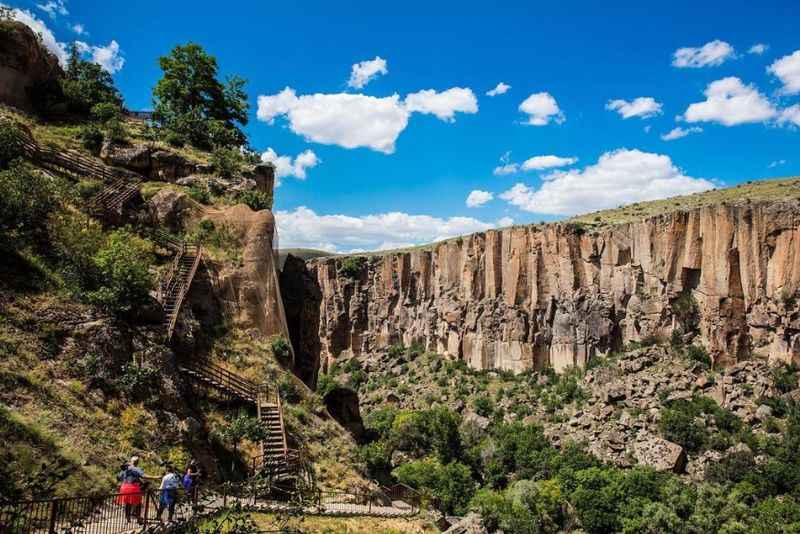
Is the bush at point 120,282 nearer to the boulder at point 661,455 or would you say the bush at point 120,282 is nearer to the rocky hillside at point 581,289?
the rocky hillside at point 581,289

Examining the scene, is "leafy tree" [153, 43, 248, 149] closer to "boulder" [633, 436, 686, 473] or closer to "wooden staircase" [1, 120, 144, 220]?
"wooden staircase" [1, 120, 144, 220]

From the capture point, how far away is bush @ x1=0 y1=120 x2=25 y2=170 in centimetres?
2512

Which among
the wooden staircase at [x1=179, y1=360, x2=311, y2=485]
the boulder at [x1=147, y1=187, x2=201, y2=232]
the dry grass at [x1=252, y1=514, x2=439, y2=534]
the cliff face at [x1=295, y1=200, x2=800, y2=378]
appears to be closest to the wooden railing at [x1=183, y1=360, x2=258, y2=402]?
the wooden staircase at [x1=179, y1=360, x2=311, y2=485]

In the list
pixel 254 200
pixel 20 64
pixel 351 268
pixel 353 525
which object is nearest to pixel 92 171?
pixel 254 200

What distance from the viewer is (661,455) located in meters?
48.2

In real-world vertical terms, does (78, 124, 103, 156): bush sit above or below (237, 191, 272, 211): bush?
above

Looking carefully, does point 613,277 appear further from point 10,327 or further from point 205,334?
point 10,327

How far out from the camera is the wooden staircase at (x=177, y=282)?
23.5 meters

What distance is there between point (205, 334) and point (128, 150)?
14262 mm

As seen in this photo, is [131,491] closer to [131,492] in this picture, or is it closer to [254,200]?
[131,492]

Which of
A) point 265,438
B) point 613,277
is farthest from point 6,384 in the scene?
point 613,277

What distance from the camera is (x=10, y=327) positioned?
18109mm

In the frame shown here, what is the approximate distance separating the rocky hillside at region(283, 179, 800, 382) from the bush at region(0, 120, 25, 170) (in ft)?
54.4

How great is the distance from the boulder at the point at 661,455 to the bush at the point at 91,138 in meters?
48.2
